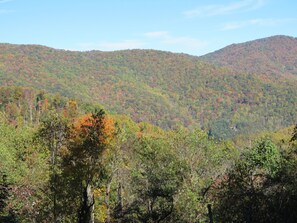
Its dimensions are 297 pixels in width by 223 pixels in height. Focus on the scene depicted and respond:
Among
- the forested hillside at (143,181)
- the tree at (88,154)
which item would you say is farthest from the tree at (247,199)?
the tree at (88,154)

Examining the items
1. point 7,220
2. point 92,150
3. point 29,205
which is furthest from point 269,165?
point 7,220

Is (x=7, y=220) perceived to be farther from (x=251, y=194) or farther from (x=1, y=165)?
(x=1, y=165)

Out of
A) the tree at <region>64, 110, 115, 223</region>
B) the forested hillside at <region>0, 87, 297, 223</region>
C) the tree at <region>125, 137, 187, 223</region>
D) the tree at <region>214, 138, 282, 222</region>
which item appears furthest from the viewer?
the tree at <region>64, 110, 115, 223</region>

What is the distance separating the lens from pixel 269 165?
37.7m

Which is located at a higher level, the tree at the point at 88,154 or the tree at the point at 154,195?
the tree at the point at 88,154

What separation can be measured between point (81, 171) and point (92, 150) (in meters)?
1.94

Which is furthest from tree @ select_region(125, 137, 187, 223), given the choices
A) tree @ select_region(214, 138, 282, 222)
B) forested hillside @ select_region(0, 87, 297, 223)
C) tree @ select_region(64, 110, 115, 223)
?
tree @ select_region(214, 138, 282, 222)

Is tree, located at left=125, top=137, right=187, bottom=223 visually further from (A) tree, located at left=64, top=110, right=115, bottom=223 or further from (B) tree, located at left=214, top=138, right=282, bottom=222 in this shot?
(B) tree, located at left=214, top=138, right=282, bottom=222

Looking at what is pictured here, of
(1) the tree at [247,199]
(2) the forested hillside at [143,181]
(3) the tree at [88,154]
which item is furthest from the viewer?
(3) the tree at [88,154]

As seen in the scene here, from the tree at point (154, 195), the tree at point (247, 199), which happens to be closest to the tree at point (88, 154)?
the tree at point (154, 195)

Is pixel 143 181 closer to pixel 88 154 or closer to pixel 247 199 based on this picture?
pixel 88 154

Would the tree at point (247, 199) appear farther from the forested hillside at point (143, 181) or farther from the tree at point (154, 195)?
the tree at point (154, 195)

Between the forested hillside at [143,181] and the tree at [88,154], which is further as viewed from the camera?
the tree at [88,154]

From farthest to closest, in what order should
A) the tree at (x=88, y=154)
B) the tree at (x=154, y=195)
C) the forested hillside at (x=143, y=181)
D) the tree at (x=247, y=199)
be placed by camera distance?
1. the tree at (x=88, y=154)
2. the tree at (x=154, y=195)
3. the forested hillside at (x=143, y=181)
4. the tree at (x=247, y=199)
